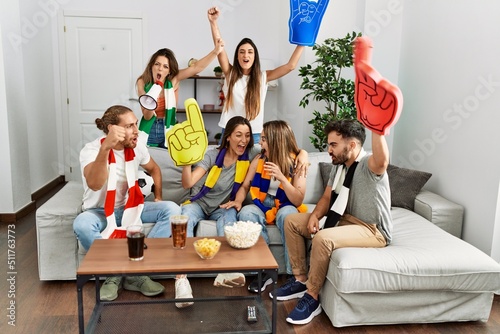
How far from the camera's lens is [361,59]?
2.07 m

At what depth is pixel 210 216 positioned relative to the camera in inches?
115

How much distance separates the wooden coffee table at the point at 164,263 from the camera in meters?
1.89

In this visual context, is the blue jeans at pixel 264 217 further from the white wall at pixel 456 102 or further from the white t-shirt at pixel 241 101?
the white wall at pixel 456 102

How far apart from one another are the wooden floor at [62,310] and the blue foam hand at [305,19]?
5.25 ft

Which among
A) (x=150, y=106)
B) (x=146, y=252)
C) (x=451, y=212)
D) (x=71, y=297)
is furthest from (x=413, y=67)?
(x=71, y=297)

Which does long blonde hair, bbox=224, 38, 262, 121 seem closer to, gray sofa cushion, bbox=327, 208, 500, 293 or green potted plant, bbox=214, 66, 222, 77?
gray sofa cushion, bbox=327, 208, 500, 293

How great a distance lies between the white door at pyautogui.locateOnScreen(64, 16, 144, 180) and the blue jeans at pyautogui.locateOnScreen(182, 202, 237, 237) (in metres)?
2.95

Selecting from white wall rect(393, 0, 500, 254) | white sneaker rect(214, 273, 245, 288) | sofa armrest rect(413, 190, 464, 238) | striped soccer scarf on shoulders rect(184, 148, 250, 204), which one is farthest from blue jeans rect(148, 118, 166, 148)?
white wall rect(393, 0, 500, 254)

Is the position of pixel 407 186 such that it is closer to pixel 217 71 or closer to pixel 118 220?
pixel 118 220

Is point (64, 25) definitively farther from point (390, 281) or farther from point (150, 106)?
point (390, 281)

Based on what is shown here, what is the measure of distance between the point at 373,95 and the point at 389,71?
6.86 ft

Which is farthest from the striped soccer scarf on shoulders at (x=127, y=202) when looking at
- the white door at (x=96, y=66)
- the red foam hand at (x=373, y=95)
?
the white door at (x=96, y=66)

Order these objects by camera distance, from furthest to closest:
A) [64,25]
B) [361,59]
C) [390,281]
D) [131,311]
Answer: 1. [64,25]
2. [131,311]
3. [390,281]
4. [361,59]

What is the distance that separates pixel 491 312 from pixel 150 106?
2.22m
